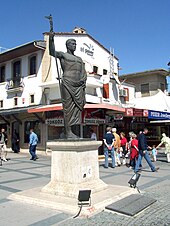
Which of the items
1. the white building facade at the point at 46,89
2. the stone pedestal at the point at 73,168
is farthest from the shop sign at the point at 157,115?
the stone pedestal at the point at 73,168

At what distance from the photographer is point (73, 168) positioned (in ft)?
21.5

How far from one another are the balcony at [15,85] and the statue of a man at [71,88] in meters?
15.4

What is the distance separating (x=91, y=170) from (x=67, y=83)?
7.16 ft

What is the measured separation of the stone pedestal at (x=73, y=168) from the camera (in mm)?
6523

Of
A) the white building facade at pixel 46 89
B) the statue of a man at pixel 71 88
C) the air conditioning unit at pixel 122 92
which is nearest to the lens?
the statue of a man at pixel 71 88

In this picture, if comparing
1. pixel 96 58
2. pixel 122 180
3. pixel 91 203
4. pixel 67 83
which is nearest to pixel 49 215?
pixel 91 203

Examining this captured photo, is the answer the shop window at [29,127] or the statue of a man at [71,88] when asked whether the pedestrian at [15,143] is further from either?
the statue of a man at [71,88]

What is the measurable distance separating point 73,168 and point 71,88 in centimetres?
192

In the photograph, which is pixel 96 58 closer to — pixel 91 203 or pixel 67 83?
pixel 67 83

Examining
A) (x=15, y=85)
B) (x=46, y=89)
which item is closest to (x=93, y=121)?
(x=46, y=89)

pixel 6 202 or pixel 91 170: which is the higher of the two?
pixel 91 170

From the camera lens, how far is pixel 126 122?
81.2 ft

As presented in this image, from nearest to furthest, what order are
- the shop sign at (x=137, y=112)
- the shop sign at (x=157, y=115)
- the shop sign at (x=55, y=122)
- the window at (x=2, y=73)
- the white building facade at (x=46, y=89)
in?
the shop sign at (x=55, y=122), the shop sign at (x=137, y=112), the white building facade at (x=46, y=89), the shop sign at (x=157, y=115), the window at (x=2, y=73)

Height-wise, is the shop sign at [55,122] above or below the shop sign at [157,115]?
below
